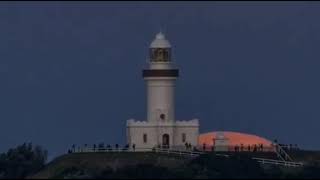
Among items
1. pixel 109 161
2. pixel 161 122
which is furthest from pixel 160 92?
pixel 109 161

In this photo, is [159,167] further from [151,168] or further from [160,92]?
[160,92]

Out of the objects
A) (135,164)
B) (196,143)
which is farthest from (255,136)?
(135,164)

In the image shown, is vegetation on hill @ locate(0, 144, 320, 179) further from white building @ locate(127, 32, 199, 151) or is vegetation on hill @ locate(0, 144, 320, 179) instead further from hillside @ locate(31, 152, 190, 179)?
white building @ locate(127, 32, 199, 151)

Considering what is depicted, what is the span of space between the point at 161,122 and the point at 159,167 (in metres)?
11.0

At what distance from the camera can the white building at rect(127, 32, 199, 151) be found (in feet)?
463

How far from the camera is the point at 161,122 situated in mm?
141375

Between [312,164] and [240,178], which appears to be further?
[312,164]

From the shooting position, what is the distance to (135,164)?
13388cm

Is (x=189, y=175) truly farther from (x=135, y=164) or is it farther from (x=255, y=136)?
(x=255, y=136)

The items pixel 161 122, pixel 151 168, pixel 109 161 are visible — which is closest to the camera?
Result: pixel 151 168

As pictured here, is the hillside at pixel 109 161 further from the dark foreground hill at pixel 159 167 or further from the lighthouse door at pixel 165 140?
the lighthouse door at pixel 165 140

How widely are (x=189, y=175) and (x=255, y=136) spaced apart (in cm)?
2013

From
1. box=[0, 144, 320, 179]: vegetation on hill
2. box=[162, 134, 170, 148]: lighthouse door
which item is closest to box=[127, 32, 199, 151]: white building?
box=[162, 134, 170, 148]: lighthouse door

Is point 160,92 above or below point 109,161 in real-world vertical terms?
above
